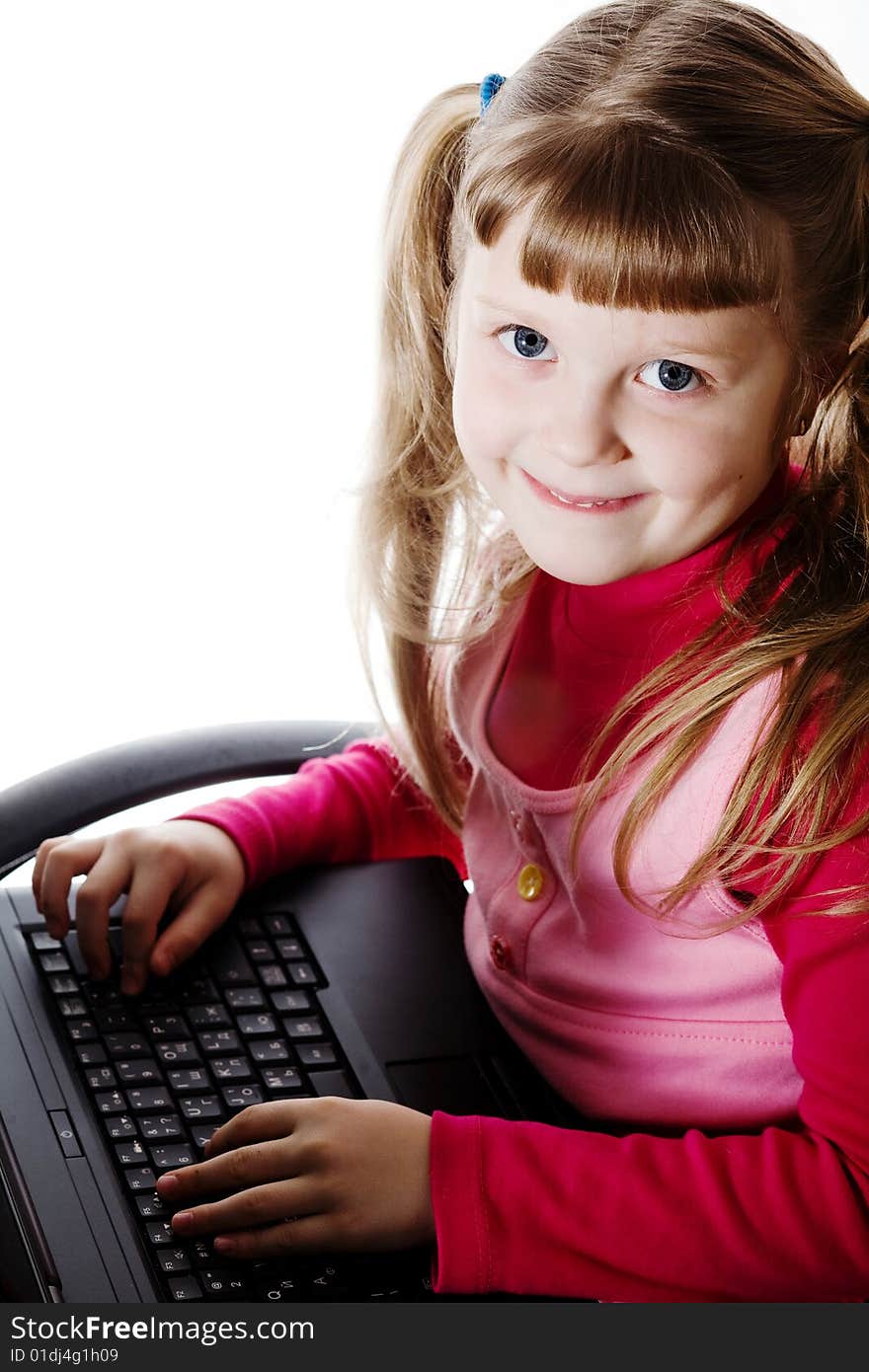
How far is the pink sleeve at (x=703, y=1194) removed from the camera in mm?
702

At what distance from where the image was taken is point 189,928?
85 centimetres

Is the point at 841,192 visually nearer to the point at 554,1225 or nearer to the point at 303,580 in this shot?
the point at 554,1225

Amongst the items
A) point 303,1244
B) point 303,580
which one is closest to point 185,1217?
point 303,1244

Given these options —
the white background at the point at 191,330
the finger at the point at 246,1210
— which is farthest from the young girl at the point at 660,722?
the white background at the point at 191,330

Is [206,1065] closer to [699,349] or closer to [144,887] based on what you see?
[144,887]

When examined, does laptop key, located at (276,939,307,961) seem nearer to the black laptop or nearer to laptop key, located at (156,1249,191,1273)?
the black laptop

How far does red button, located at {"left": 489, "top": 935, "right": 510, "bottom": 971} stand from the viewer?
35.0 inches

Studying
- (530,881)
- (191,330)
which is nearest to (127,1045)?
(530,881)

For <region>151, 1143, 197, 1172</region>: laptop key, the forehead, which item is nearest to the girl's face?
the forehead

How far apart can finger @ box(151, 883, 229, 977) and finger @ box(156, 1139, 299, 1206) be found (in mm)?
131

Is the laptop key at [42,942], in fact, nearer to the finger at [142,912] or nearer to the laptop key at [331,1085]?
the finger at [142,912]

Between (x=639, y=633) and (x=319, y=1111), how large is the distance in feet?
0.98

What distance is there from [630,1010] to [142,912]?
255mm

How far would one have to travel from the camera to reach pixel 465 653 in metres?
0.99
